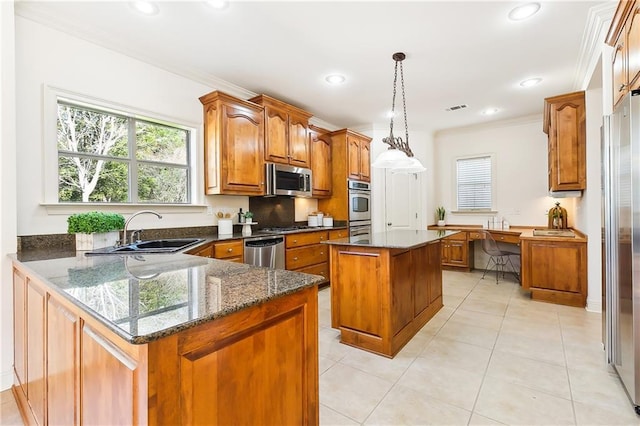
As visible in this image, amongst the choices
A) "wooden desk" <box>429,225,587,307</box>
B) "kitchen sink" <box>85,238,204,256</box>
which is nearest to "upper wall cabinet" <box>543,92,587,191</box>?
"wooden desk" <box>429,225,587,307</box>

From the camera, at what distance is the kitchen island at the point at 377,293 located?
242 cm

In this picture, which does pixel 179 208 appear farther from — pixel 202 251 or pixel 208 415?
pixel 208 415

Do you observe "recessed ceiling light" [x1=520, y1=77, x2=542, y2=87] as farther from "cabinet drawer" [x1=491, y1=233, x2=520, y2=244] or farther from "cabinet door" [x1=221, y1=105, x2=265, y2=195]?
"cabinet door" [x1=221, y1=105, x2=265, y2=195]

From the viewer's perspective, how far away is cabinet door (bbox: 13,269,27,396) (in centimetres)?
170

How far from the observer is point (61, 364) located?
3.78 feet

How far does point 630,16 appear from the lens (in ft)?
5.77

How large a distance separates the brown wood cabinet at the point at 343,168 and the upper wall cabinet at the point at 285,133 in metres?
0.68

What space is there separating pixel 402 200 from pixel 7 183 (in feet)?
17.1

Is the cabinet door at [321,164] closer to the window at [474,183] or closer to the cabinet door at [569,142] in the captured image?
the window at [474,183]

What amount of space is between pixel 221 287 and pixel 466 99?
4.53 meters

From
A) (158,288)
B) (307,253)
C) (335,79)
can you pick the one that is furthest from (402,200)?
(158,288)

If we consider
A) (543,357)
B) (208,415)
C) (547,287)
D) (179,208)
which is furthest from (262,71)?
(547,287)

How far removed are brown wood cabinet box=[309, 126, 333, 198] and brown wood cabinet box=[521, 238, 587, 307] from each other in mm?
2931

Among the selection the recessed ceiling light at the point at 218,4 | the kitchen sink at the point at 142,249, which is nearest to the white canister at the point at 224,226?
the kitchen sink at the point at 142,249
